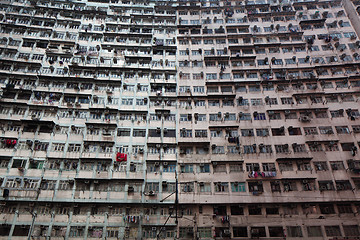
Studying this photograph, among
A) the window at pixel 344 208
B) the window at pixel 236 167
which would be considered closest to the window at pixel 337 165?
the window at pixel 344 208

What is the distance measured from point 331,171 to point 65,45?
134 ft

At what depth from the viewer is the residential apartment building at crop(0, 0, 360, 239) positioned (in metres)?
26.7

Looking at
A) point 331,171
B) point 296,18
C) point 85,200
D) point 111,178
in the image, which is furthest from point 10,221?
point 296,18

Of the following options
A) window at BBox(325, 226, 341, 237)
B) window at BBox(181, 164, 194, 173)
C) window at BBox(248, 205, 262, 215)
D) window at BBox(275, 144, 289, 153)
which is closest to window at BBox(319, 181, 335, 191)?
window at BBox(325, 226, 341, 237)

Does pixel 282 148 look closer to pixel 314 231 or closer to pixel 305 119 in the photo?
pixel 305 119

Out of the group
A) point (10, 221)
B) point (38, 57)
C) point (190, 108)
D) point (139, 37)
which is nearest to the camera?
point (10, 221)

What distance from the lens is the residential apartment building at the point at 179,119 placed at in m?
26.7

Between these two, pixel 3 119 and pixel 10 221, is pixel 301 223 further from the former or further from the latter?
pixel 3 119

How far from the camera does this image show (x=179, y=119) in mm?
32031

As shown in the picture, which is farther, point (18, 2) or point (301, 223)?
point (18, 2)

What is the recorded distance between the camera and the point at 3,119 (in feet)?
98.9

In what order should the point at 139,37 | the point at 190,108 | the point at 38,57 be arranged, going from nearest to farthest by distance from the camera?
the point at 190,108, the point at 38,57, the point at 139,37

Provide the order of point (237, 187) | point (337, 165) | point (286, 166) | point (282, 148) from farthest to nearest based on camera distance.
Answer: point (282, 148)
point (286, 166)
point (337, 165)
point (237, 187)

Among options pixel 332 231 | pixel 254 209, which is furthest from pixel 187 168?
pixel 332 231
